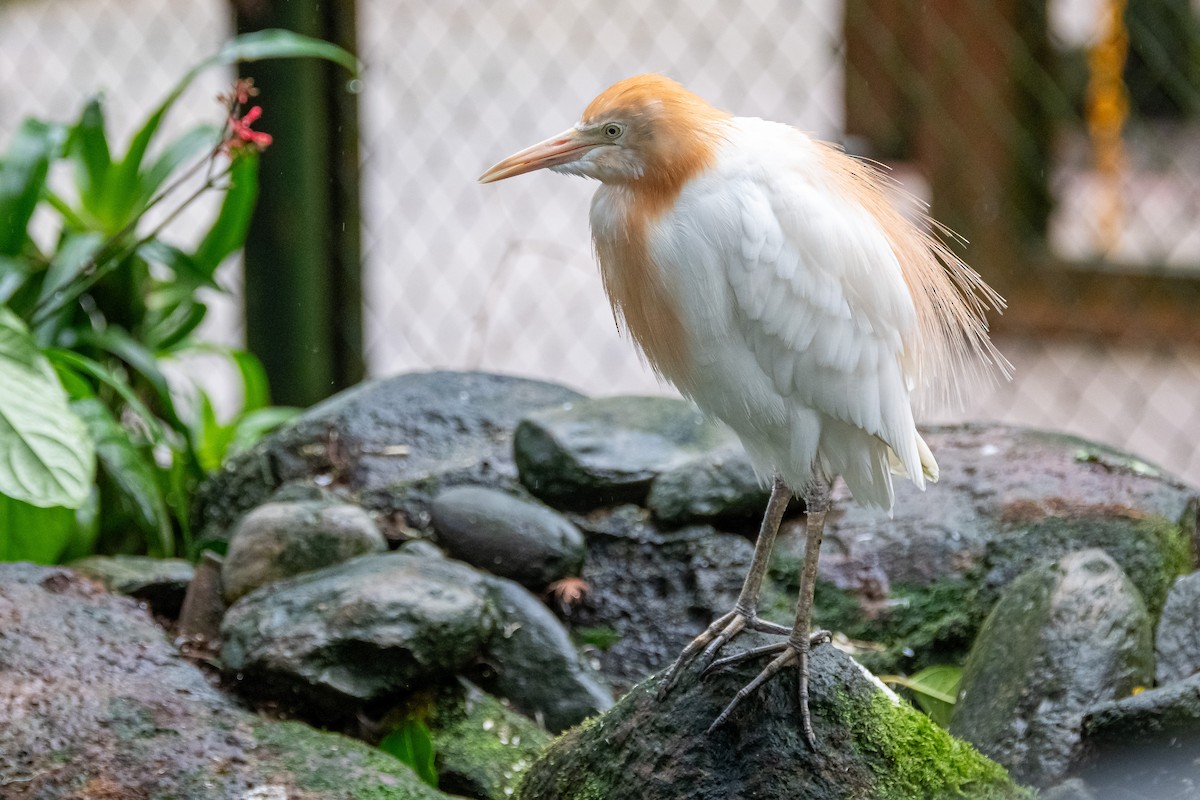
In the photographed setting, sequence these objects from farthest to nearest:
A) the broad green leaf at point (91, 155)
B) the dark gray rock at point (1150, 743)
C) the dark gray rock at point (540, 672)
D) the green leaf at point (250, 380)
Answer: the green leaf at point (250, 380) → the broad green leaf at point (91, 155) → the dark gray rock at point (540, 672) → the dark gray rock at point (1150, 743)

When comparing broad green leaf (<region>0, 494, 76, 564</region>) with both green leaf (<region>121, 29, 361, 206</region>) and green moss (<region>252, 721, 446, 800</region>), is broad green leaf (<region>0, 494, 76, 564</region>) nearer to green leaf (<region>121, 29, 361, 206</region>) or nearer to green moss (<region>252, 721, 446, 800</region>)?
green moss (<region>252, 721, 446, 800</region>)

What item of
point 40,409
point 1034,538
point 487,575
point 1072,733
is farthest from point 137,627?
point 1034,538

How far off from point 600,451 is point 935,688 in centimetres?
85

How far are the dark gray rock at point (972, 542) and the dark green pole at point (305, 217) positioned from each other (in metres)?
Answer: 1.73

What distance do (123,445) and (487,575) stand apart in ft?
2.93

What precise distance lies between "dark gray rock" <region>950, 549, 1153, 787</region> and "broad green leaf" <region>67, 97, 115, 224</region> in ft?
7.26

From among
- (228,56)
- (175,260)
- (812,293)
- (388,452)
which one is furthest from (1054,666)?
(228,56)

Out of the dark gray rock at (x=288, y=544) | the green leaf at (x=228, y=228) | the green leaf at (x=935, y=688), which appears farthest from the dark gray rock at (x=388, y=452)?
the green leaf at (x=935, y=688)

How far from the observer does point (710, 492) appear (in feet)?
8.59

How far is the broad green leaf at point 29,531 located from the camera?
2.37 meters

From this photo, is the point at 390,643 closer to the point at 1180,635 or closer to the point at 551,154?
the point at 551,154

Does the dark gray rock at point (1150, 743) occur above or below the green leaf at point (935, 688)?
above

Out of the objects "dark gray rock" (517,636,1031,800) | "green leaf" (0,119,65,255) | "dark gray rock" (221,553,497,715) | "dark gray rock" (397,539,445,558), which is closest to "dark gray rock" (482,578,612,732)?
"dark gray rock" (221,553,497,715)

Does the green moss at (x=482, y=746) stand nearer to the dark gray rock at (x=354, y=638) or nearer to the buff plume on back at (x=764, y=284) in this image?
the dark gray rock at (x=354, y=638)
